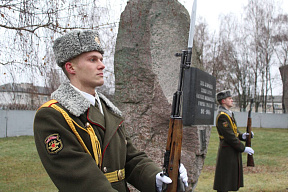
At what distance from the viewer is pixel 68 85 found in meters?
2.07

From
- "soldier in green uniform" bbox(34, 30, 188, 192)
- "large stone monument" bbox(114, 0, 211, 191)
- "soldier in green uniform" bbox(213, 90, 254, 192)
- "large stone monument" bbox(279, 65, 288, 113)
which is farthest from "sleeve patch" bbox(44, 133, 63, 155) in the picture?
"large stone monument" bbox(279, 65, 288, 113)

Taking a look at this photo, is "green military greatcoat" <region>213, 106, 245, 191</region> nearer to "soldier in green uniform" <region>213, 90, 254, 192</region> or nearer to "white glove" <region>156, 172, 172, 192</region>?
"soldier in green uniform" <region>213, 90, 254, 192</region>

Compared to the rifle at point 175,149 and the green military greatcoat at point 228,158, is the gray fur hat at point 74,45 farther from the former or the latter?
the green military greatcoat at point 228,158

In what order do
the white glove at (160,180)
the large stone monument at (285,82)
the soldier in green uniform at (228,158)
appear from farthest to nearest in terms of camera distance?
the large stone monument at (285,82) < the soldier in green uniform at (228,158) < the white glove at (160,180)

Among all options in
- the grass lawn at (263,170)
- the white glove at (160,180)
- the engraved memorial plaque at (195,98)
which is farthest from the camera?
the grass lawn at (263,170)

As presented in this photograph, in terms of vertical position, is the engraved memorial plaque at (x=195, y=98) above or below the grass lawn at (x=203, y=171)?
above

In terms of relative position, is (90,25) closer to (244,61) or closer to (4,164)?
(4,164)

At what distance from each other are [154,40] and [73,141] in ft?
8.57

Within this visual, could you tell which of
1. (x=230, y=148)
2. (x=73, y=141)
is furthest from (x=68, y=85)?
(x=230, y=148)

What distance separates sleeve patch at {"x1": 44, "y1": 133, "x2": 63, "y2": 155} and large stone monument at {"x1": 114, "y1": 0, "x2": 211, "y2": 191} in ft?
7.68

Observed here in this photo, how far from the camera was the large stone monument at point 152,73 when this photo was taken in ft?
13.2

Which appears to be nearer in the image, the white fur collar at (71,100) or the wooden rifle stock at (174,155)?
the white fur collar at (71,100)

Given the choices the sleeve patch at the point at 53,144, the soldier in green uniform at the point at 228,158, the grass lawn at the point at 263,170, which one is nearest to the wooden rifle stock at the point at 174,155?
the sleeve patch at the point at 53,144

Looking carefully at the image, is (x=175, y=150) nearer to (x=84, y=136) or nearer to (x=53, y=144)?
(x=84, y=136)
